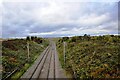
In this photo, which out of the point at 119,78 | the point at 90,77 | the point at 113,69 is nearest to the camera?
the point at 119,78

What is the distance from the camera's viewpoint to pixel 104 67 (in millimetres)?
20234

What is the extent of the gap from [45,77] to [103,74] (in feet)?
19.9

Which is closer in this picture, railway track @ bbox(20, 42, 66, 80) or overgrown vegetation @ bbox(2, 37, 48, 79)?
railway track @ bbox(20, 42, 66, 80)

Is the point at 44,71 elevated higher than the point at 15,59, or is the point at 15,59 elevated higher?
the point at 15,59

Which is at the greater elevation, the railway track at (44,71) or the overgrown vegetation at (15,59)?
the overgrown vegetation at (15,59)

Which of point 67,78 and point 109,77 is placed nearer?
point 109,77

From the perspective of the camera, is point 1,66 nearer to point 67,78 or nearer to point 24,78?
point 24,78

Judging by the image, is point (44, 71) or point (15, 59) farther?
point (15, 59)

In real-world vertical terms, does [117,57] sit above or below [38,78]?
above

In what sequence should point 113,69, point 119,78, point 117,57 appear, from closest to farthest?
point 119,78 → point 113,69 → point 117,57

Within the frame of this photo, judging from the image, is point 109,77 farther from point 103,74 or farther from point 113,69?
point 113,69

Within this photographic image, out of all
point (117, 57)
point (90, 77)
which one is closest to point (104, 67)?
point (90, 77)

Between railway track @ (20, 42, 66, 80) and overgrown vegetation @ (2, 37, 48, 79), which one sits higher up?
overgrown vegetation @ (2, 37, 48, 79)

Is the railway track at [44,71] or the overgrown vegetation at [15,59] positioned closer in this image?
the railway track at [44,71]
